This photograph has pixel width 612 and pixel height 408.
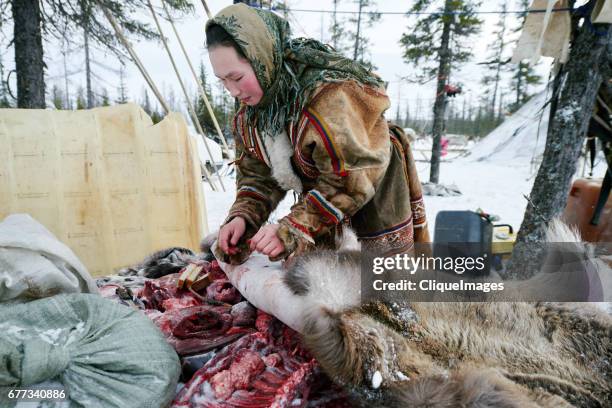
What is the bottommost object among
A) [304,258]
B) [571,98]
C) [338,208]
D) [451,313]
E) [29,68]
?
[451,313]

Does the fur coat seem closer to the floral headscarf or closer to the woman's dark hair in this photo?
the floral headscarf

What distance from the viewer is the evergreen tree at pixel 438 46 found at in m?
10.0

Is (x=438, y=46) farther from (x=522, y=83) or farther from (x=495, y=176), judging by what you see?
(x=522, y=83)

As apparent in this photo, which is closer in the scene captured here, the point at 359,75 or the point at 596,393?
the point at 596,393

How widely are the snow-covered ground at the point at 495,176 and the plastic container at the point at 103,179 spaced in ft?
2.90

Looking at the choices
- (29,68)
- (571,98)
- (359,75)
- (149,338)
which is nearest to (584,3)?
(571,98)

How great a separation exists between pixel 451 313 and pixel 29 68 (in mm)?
6875

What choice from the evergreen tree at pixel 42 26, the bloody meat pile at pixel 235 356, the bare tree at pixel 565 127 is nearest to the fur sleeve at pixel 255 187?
the bloody meat pile at pixel 235 356

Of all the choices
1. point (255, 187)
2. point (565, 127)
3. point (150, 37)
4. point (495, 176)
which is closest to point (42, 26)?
point (150, 37)

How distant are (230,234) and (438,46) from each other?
1192 centimetres

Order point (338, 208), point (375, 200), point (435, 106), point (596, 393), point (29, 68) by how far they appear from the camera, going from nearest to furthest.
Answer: point (596, 393)
point (338, 208)
point (375, 200)
point (29, 68)
point (435, 106)

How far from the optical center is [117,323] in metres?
0.85

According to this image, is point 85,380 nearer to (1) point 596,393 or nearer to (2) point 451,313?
(2) point 451,313

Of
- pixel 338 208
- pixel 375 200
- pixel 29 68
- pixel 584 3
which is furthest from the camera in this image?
pixel 29 68
